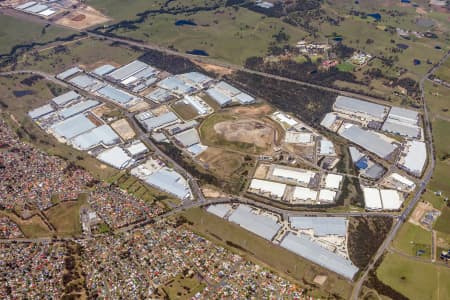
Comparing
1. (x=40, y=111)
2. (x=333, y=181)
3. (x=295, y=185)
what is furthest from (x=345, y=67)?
(x=40, y=111)

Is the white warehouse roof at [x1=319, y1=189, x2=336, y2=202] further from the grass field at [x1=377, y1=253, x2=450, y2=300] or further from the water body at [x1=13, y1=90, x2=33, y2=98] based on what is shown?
the water body at [x1=13, y1=90, x2=33, y2=98]

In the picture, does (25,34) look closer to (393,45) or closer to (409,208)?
(393,45)

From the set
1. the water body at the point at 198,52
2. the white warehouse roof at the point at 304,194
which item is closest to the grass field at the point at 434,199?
the white warehouse roof at the point at 304,194

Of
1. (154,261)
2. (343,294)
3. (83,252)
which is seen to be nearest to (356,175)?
(343,294)

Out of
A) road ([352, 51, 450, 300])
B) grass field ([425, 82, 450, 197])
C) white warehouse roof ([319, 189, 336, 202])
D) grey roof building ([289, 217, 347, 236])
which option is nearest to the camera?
road ([352, 51, 450, 300])

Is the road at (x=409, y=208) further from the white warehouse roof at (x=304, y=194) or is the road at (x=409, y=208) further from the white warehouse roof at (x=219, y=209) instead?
the white warehouse roof at (x=219, y=209)

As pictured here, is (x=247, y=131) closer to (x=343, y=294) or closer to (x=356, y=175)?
(x=356, y=175)

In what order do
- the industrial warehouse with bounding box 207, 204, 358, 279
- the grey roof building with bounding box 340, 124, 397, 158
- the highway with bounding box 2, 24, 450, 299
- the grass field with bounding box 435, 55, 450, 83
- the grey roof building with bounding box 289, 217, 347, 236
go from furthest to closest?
1. the grass field with bounding box 435, 55, 450, 83
2. the grey roof building with bounding box 340, 124, 397, 158
3. the grey roof building with bounding box 289, 217, 347, 236
4. the highway with bounding box 2, 24, 450, 299
5. the industrial warehouse with bounding box 207, 204, 358, 279

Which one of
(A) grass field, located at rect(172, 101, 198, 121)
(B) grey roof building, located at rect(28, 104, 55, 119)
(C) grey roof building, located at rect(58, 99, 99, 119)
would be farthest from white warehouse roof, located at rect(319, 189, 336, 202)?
(B) grey roof building, located at rect(28, 104, 55, 119)
